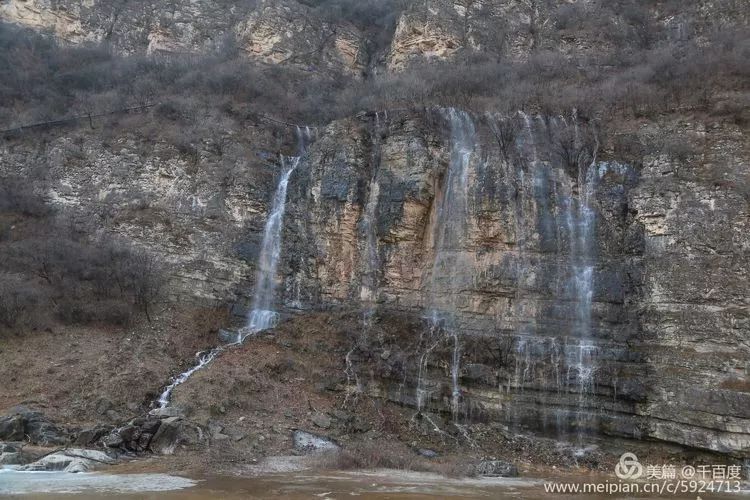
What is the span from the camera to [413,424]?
52.9 ft

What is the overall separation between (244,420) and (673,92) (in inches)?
693

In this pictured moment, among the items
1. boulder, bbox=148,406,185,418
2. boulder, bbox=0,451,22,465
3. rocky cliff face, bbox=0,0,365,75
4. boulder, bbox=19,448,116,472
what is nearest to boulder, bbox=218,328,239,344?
boulder, bbox=148,406,185,418

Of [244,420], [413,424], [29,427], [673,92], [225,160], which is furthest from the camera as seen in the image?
[225,160]

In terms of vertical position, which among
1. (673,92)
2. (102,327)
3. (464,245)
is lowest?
(102,327)

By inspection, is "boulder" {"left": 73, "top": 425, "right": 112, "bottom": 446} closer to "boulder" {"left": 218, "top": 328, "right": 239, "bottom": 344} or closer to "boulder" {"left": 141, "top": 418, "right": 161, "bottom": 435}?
"boulder" {"left": 141, "top": 418, "right": 161, "bottom": 435}

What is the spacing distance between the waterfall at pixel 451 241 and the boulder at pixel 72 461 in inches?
339

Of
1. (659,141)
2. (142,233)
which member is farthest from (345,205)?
(659,141)

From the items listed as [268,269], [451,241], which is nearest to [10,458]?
[268,269]

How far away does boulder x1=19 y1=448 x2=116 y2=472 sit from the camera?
11125 mm

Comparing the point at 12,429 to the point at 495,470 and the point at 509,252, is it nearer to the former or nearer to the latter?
the point at 495,470

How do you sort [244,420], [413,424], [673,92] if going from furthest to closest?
[673,92] < [413,424] < [244,420]

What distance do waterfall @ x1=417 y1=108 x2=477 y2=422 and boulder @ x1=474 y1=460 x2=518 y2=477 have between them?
393 cm

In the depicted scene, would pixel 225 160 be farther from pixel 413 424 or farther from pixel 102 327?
pixel 413 424

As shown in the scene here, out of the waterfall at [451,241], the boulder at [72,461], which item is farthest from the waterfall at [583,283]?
the boulder at [72,461]
